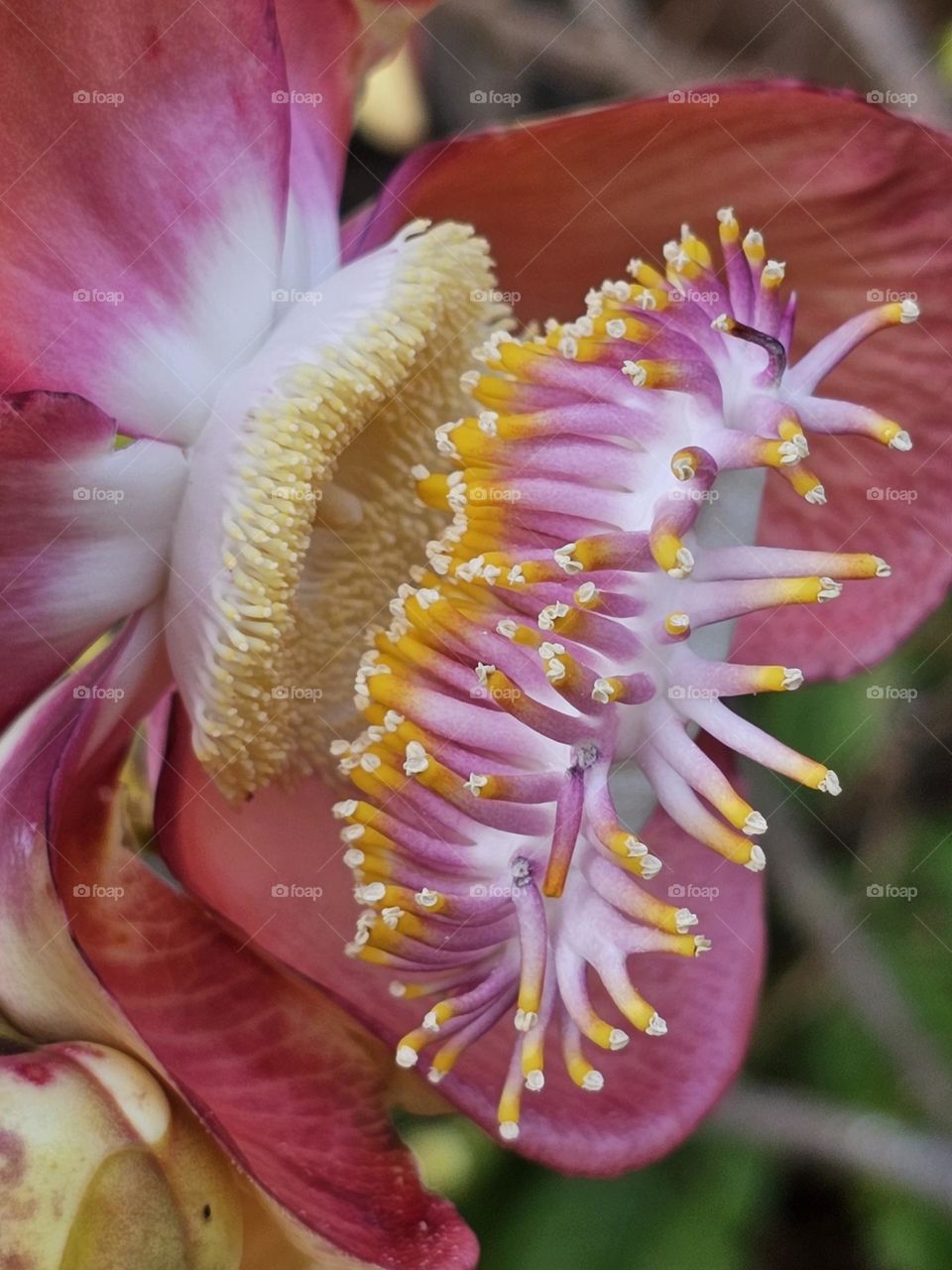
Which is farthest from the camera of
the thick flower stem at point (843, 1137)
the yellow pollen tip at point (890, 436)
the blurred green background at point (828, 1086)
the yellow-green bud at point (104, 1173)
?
the blurred green background at point (828, 1086)

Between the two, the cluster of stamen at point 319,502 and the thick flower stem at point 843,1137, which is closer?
the cluster of stamen at point 319,502

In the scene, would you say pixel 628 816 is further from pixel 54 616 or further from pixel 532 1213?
pixel 532 1213

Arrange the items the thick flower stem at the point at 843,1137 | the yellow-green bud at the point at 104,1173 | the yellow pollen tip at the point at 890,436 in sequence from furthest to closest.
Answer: the thick flower stem at the point at 843,1137 < the yellow pollen tip at the point at 890,436 < the yellow-green bud at the point at 104,1173

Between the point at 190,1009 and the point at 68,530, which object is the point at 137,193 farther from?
the point at 190,1009

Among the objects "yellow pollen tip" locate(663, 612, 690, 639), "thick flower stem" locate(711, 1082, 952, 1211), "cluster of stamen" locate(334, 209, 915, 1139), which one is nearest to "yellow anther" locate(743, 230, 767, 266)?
"cluster of stamen" locate(334, 209, 915, 1139)

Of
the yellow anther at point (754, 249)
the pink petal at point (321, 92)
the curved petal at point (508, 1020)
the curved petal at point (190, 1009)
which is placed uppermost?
the yellow anther at point (754, 249)

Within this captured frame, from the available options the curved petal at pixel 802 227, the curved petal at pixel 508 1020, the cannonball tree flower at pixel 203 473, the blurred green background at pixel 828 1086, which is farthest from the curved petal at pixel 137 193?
the blurred green background at pixel 828 1086

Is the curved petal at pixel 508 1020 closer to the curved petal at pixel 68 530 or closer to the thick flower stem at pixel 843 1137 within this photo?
the curved petal at pixel 68 530

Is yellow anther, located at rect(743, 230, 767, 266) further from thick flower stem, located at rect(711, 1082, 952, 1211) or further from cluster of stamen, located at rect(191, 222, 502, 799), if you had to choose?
thick flower stem, located at rect(711, 1082, 952, 1211)

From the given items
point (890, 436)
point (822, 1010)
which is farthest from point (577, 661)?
point (822, 1010)
